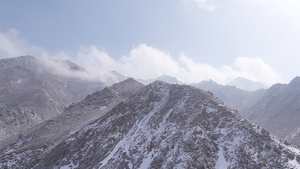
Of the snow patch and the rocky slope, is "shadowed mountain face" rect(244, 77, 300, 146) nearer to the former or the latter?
the snow patch

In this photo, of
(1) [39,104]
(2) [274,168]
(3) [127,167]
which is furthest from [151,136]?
(1) [39,104]

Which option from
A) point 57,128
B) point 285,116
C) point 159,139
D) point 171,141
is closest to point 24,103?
point 57,128

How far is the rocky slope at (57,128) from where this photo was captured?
48.7 m

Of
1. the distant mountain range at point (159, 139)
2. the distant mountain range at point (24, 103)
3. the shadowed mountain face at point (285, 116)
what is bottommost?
the distant mountain range at point (24, 103)

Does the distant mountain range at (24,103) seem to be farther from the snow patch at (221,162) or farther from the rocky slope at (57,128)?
the snow patch at (221,162)

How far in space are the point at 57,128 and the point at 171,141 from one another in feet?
166

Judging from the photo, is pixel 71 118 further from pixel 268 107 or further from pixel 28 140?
pixel 268 107

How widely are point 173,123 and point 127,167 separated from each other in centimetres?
1402

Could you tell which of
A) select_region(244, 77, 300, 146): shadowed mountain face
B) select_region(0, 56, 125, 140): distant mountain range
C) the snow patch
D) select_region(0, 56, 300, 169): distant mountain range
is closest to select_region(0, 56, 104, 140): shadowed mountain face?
select_region(0, 56, 125, 140): distant mountain range

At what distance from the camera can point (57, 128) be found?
6431cm

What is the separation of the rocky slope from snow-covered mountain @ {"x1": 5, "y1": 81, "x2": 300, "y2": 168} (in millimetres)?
1420

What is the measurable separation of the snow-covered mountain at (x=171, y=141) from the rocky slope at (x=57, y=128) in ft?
4.66

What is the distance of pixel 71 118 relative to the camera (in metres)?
70.8

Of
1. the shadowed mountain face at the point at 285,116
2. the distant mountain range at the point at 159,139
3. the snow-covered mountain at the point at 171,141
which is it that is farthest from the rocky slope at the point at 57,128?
the shadowed mountain face at the point at 285,116
